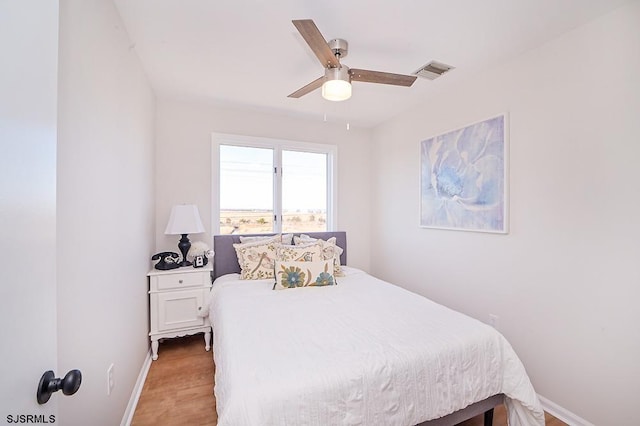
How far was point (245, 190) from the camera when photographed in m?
3.47

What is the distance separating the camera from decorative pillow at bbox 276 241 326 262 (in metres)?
2.65

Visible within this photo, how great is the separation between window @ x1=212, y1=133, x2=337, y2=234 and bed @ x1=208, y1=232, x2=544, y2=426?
5.18ft

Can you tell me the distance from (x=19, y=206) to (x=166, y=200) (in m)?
2.78

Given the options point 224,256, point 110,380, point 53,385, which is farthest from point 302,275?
point 53,385

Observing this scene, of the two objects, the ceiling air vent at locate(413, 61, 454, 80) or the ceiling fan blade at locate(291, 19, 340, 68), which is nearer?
the ceiling fan blade at locate(291, 19, 340, 68)

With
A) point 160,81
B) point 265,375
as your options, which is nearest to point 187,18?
point 160,81

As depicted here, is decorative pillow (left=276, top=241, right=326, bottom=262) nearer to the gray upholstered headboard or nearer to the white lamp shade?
the gray upholstered headboard

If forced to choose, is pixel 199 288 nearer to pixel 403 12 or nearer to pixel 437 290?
pixel 437 290

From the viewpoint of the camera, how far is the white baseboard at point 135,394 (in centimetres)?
174

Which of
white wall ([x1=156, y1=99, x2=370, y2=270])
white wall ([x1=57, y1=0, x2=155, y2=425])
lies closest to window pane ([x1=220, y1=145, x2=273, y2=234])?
white wall ([x1=156, y1=99, x2=370, y2=270])

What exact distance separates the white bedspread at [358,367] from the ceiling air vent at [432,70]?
6.22 feet

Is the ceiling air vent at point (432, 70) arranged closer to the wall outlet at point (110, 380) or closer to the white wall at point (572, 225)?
the white wall at point (572, 225)

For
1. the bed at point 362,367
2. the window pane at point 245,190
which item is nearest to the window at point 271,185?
the window pane at point 245,190

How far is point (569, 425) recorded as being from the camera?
1818 mm
